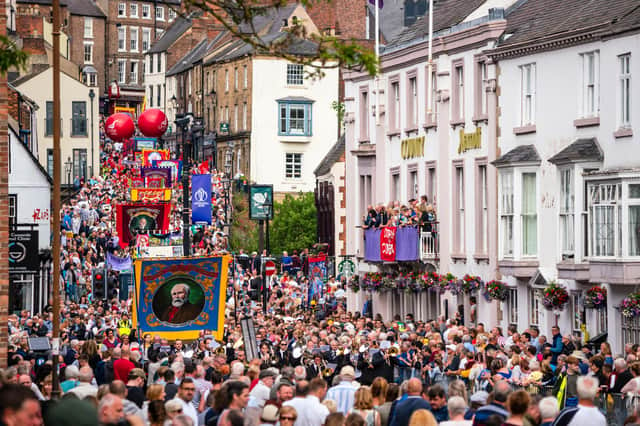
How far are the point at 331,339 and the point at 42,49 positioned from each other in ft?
251

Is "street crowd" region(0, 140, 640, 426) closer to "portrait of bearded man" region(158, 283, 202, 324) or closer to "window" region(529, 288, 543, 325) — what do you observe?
"portrait of bearded man" region(158, 283, 202, 324)

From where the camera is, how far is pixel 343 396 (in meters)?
18.5

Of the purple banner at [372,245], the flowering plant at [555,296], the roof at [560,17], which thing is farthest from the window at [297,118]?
the flowering plant at [555,296]

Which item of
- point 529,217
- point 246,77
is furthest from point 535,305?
point 246,77

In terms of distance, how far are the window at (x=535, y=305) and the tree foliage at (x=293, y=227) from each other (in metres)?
54.6

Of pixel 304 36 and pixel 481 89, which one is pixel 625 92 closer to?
pixel 481 89

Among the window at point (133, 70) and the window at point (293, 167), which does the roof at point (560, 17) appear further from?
the window at point (133, 70)

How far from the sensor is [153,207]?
5994 centimetres

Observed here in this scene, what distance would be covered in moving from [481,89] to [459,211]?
12.3ft

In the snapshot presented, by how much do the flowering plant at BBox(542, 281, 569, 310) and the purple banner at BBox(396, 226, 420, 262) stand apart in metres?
10.1

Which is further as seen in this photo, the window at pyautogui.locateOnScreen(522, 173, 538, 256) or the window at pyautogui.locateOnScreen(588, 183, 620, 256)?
the window at pyautogui.locateOnScreen(522, 173, 538, 256)

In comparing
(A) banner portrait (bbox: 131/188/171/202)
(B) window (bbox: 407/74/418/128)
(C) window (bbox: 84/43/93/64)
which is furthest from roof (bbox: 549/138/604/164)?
(C) window (bbox: 84/43/93/64)

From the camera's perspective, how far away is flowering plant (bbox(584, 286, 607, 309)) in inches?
1448

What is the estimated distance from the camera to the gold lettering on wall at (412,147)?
50.3 m
